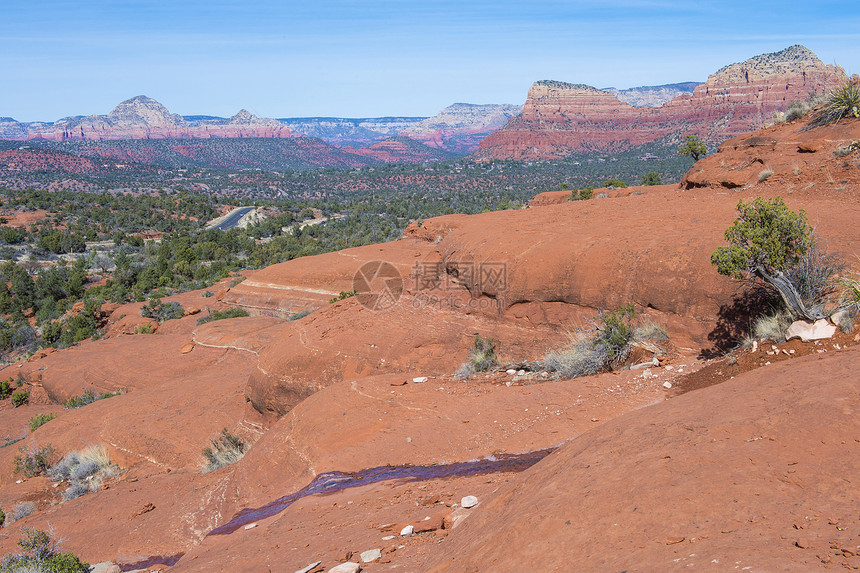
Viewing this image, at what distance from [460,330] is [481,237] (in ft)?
9.32

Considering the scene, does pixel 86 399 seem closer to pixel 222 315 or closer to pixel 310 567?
pixel 222 315

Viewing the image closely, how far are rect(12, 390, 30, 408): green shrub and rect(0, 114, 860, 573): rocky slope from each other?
1.47 meters

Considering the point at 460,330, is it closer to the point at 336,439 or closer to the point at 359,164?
the point at 336,439

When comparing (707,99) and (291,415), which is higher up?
(707,99)

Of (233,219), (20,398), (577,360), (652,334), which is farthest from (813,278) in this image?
(233,219)

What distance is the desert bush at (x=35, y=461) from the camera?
1420 cm

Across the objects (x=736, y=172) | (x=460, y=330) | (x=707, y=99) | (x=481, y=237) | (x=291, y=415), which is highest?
(x=707, y=99)

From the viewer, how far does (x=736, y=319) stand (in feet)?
29.7

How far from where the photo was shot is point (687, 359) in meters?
9.12

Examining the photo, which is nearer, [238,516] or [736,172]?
[238,516]

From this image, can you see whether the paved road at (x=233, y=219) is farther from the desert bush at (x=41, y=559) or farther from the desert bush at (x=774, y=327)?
the desert bush at (x=774, y=327)

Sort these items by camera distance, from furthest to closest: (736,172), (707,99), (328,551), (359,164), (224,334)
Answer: (359,164) → (707,99) → (224,334) → (736,172) → (328,551)

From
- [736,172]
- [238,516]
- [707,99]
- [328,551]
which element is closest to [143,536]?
[238,516]

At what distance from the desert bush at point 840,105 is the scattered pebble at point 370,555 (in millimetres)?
14137
